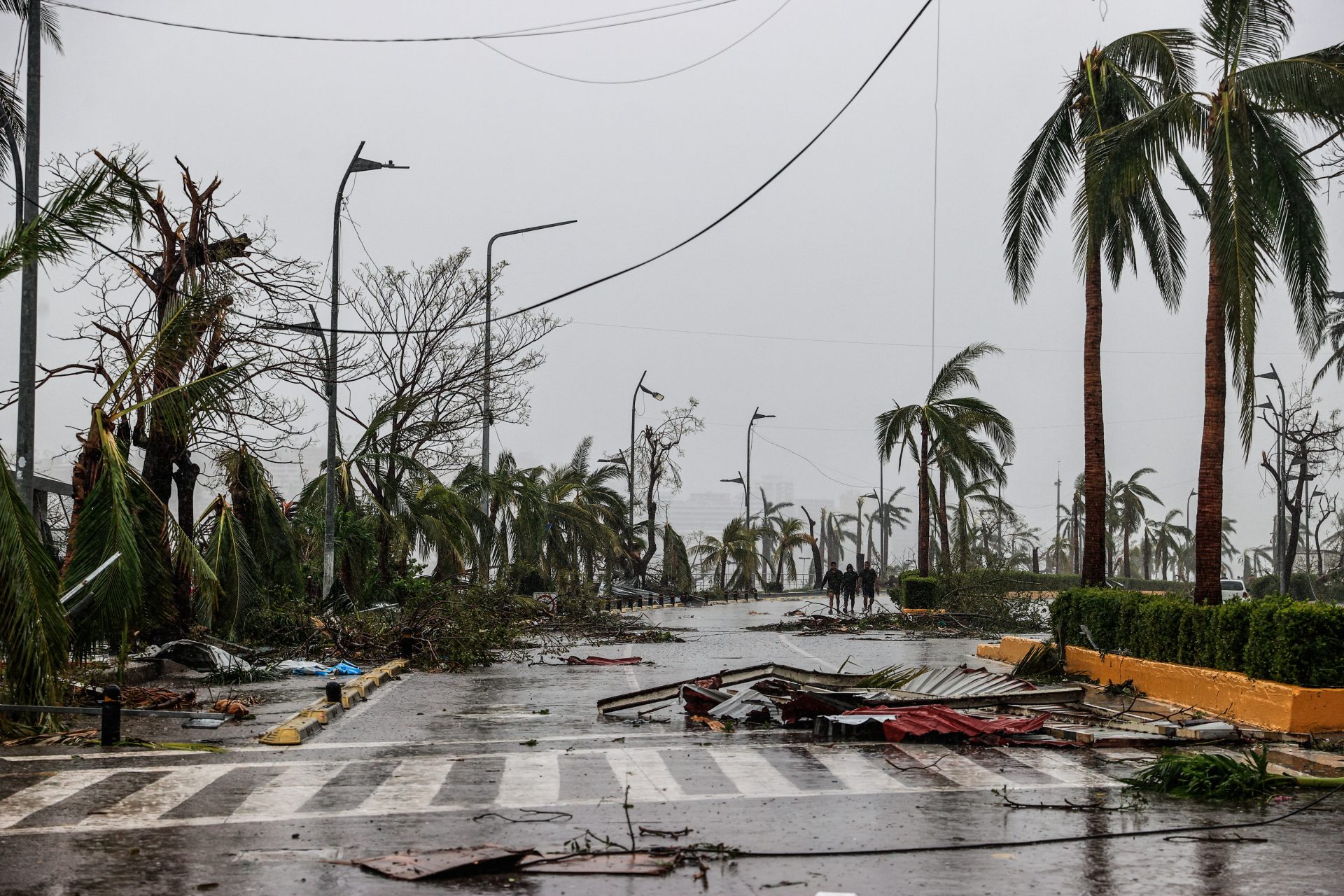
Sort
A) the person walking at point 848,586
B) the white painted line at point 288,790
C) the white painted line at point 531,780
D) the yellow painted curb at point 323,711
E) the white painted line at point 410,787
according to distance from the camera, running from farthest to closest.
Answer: the person walking at point 848,586 → the yellow painted curb at point 323,711 → the white painted line at point 531,780 → the white painted line at point 410,787 → the white painted line at point 288,790

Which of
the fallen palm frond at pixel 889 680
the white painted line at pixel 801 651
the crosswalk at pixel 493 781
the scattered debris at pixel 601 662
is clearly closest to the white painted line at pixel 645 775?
the crosswalk at pixel 493 781

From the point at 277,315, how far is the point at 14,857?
1932 centimetres

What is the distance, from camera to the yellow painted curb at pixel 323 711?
43.8 ft

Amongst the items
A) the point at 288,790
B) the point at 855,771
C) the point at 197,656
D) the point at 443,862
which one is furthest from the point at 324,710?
the point at 443,862

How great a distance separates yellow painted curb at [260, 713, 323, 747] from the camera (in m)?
11.9

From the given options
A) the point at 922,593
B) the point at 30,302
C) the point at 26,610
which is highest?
the point at 30,302

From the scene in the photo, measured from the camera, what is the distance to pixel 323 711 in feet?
45.2

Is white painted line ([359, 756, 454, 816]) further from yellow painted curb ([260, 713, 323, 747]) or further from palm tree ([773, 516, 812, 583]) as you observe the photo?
palm tree ([773, 516, 812, 583])

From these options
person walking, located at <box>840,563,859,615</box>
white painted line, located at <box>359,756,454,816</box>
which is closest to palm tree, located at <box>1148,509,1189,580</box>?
person walking, located at <box>840,563,859,615</box>

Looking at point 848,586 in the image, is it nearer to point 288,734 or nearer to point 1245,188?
point 1245,188

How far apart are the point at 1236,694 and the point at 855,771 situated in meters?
5.30

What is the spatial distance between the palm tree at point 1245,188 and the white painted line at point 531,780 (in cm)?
887

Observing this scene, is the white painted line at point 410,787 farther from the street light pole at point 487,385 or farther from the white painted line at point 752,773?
the street light pole at point 487,385

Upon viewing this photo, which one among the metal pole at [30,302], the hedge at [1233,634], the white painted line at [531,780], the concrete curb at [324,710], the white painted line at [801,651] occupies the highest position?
the metal pole at [30,302]
